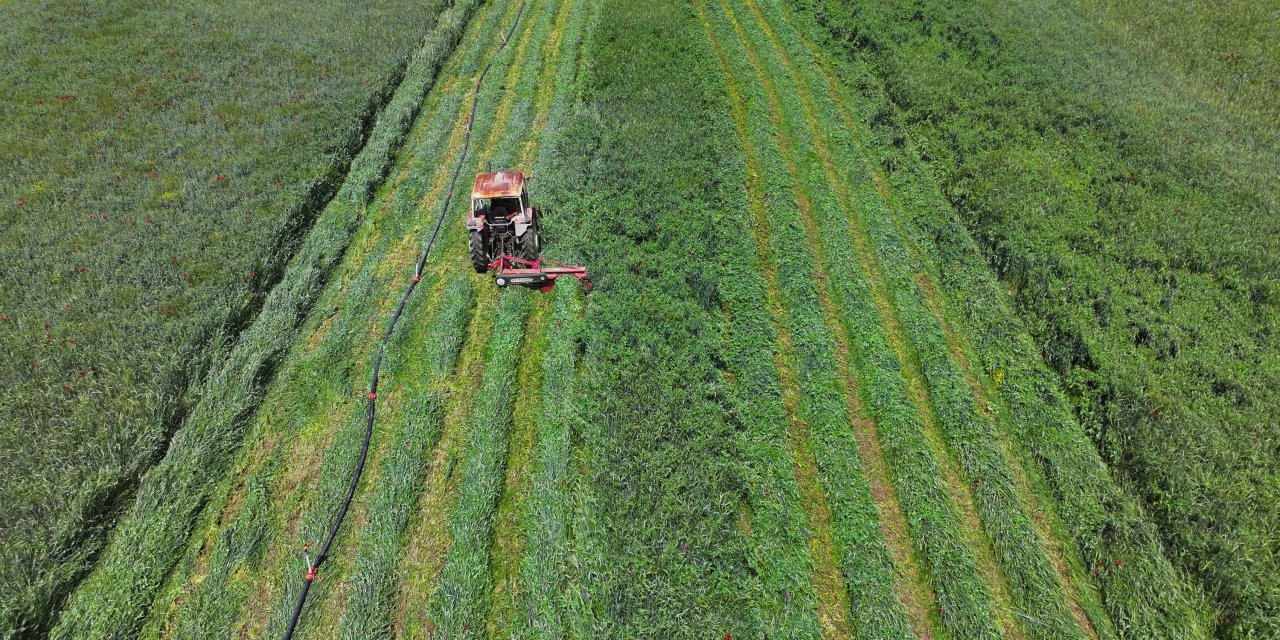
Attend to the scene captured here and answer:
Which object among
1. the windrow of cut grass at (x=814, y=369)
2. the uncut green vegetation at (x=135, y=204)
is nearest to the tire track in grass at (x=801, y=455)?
the windrow of cut grass at (x=814, y=369)

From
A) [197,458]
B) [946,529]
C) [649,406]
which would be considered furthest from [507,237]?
[946,529]

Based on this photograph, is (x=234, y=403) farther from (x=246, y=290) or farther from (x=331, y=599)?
(x=331, y=599)

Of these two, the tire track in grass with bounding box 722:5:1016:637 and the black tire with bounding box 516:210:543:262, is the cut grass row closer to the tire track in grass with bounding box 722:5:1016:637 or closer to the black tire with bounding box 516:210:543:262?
the black tire with bounding box 516:210:543:262

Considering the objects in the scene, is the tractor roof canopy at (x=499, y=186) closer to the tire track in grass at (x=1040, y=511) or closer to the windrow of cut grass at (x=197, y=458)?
the windrow of cut grass at (x=197, y=458)

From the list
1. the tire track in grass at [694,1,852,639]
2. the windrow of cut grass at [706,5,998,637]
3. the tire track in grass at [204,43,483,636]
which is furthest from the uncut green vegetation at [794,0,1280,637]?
the tire track in grass at [204,43,483,636]

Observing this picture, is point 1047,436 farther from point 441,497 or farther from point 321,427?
point 321,427

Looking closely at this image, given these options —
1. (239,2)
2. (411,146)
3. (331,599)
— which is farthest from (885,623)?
(239,2)
